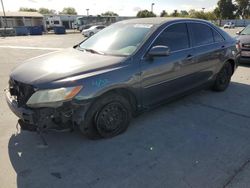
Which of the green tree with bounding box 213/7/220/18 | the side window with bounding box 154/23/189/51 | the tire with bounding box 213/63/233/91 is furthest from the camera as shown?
the green tree with bounding box 213/7/220/18

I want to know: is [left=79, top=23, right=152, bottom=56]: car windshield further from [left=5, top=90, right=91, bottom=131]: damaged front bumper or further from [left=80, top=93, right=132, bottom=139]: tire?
[left=5, top=90, right=91, bottom=131]: damaged front bumper

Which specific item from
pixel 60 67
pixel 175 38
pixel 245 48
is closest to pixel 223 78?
pixel 175 38

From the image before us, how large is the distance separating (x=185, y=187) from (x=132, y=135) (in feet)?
4.20

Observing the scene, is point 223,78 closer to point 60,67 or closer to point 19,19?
point 60,67

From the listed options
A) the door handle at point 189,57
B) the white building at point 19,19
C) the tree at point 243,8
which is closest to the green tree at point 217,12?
the tree at point 243,8

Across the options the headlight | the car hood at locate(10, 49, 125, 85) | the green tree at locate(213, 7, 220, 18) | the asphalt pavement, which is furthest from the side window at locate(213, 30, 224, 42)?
the green tree at locate(213, 7, 220, 18)

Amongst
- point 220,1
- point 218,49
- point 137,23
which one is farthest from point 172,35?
point 220,1

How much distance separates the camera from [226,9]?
79938 millimetres

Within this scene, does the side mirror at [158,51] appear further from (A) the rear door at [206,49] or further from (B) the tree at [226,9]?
(B) the tree at [226,9]

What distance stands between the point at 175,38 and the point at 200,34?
854 millimetres

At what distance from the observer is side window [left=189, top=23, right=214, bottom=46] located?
4.55m

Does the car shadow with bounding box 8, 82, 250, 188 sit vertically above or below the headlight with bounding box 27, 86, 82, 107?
below

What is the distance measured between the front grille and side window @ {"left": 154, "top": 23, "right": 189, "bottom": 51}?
2.01 meters

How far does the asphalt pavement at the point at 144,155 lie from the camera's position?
8.73 ft
